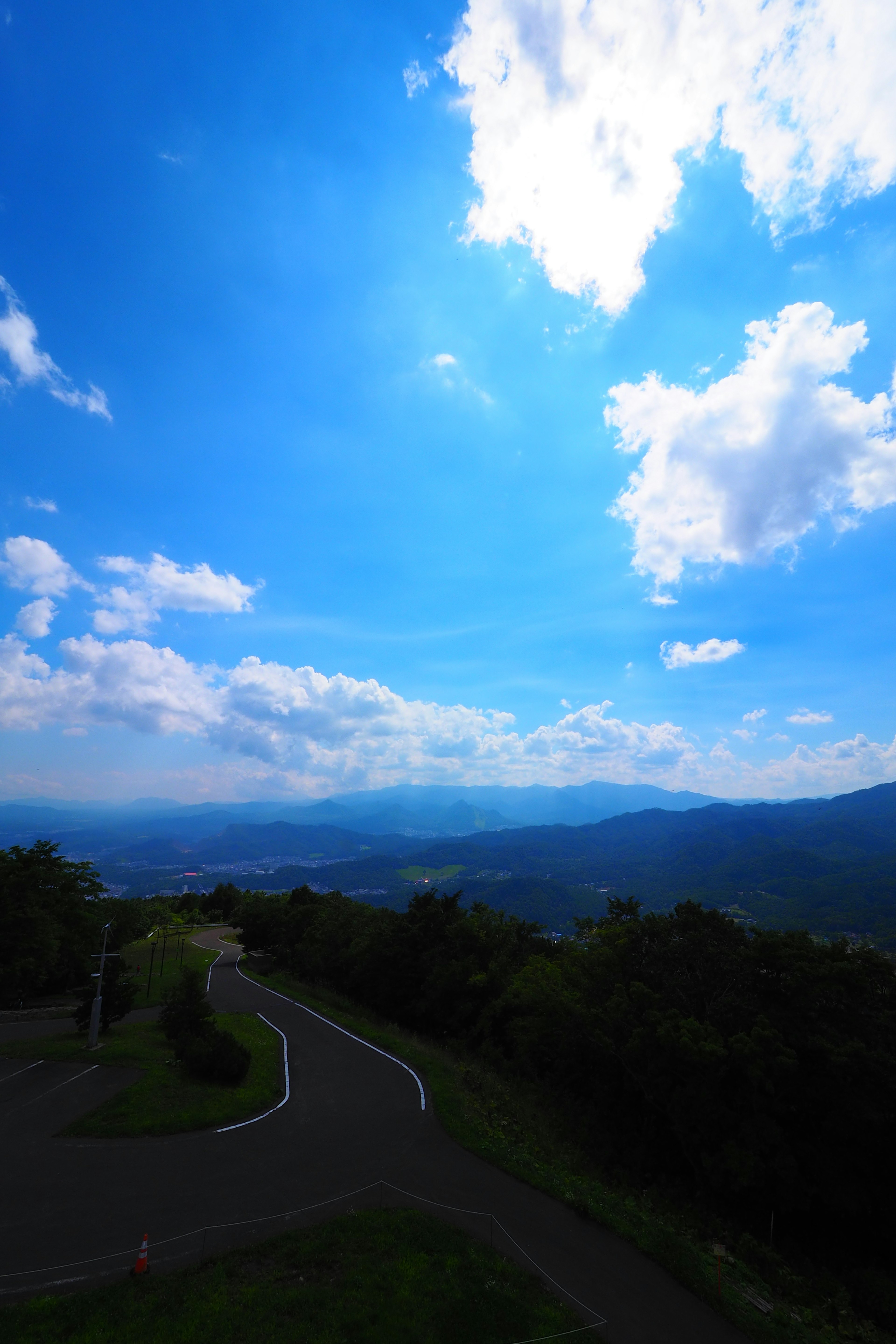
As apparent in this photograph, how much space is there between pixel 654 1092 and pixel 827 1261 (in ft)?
17.2

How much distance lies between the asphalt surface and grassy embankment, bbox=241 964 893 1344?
15.4 inches

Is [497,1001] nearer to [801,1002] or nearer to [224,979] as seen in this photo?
[801,1002]

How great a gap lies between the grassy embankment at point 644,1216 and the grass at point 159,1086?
583 centimetres

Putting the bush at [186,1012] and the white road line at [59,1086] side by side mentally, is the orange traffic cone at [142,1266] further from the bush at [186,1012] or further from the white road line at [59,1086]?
the bush at [186,1012]

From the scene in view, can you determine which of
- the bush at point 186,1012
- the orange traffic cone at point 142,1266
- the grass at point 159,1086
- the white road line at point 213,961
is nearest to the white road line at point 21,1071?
the grass at point 159,1086

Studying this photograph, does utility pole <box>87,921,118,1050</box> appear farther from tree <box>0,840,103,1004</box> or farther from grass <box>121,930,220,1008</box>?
tree <box>0,840,103,1004</box>

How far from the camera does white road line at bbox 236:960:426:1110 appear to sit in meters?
18.9

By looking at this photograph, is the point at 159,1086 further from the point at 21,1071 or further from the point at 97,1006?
the point at 97,1006

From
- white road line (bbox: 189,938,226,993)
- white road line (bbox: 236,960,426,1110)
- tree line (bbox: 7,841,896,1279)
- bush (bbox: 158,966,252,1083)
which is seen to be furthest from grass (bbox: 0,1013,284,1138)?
tree line (bbox: 7,841,896,1279)

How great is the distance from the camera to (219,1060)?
59.7 ft

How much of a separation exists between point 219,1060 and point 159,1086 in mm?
1836

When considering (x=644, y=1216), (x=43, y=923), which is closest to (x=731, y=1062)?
(x=644, y=1216)

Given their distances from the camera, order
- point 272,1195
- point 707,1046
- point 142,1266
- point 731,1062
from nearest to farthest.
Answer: point 142,1266 → point 272,1195 → point 707,1046 → point 731,1062

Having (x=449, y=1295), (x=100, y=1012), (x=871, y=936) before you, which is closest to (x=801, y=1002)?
(x=449, y=1295)
